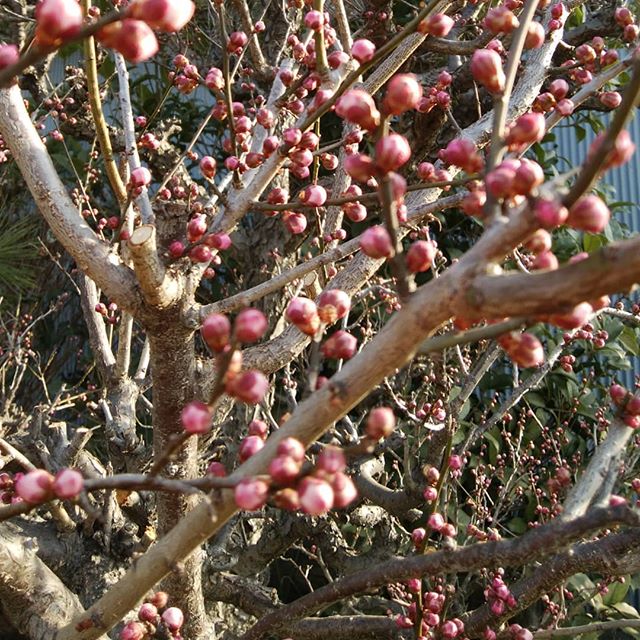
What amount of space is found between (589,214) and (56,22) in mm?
420

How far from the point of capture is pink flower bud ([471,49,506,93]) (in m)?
0.75

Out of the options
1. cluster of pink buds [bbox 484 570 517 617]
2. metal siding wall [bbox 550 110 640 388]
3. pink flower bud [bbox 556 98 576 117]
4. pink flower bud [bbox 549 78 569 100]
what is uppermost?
pink flower bud [bbox 549 78 569 100]

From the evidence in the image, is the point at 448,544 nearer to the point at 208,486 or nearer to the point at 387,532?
the point at 208,486

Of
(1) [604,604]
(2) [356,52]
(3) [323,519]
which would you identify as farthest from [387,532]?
(2) [356,52]

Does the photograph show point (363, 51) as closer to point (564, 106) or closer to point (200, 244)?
point (200, 244)

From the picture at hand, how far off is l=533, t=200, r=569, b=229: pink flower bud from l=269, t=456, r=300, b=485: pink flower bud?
0.26m

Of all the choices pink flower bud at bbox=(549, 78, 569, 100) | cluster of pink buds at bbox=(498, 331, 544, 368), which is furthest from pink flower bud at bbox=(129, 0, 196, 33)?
pink flower bud at bbox=(549, 78, 569, 100)

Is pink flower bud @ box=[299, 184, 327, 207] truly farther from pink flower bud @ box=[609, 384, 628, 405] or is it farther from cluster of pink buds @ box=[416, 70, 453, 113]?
pink flower bud @ box=[609, 384, 628, 405]

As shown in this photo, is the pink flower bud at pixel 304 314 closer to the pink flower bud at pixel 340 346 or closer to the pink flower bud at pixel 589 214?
the pink flower bud at pixel 340 346

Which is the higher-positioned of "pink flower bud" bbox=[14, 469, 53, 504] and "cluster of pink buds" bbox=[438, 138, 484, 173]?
"cluster of pink buds" bbox=[438, 138, 484, 173]

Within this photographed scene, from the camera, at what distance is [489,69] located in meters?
0.75

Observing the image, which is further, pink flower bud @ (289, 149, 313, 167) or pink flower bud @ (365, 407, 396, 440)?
pink flower bud @ (289, 149, 313, 167)

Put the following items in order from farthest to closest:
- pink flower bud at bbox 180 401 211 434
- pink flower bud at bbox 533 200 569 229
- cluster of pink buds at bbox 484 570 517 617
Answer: cluster of pink buds at bbox 484 570 517 617 → pink flower bud at bbox 180 401 211 434 → pink flower bud at bbox 533 200 569 229

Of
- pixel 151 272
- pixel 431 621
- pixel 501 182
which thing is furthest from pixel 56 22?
pixel 431 621
